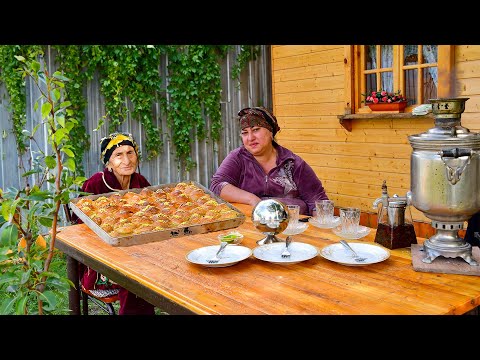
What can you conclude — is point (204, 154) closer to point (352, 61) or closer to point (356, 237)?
point (352, 61)

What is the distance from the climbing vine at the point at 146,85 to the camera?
16.9ft

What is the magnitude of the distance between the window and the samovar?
2964mm

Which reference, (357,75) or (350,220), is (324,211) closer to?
(350,220)

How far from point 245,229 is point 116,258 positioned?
73 cm

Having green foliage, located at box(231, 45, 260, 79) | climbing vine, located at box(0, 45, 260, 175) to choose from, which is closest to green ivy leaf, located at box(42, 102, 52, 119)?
climbing vine, located at box(0, 45, 260, 175)

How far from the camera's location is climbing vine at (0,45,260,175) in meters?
5.16

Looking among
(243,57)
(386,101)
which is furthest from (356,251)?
(243,57)

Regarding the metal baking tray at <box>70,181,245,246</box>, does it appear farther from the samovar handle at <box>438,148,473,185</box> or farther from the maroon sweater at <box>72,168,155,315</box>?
the samovar handle at <box>438,148,473,185</box>

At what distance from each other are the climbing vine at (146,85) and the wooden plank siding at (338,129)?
2.72ft

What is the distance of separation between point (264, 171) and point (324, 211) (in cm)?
121

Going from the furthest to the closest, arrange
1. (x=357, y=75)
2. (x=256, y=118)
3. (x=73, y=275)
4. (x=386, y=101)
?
(x=357, y=75) < (x=386, y=101) < (x=256, y=118) < (x=73, y=275)

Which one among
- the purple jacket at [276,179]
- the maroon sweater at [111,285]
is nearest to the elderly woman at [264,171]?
the purple jacket at [276,179]

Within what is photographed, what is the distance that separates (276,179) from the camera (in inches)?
146
